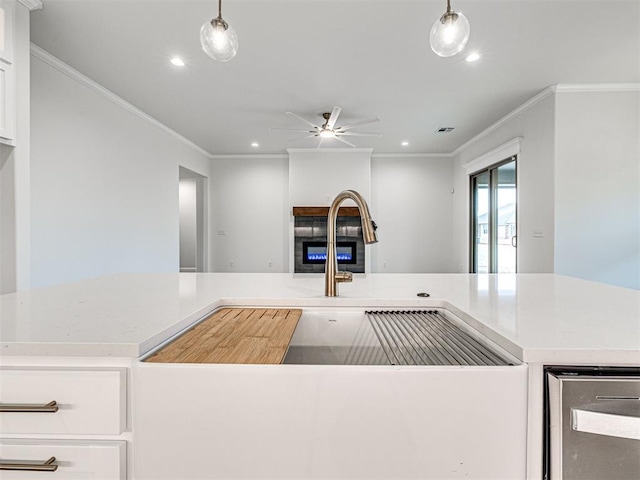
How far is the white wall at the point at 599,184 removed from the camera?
330 centimetres

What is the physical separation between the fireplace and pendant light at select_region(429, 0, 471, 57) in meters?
4.60

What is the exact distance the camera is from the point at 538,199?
3.65 metres

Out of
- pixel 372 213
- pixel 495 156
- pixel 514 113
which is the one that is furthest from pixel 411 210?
pixel 514 113

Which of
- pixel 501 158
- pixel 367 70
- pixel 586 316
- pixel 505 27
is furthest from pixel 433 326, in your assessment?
pixel 501 158

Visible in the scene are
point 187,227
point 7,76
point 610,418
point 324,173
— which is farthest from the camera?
point 187,227

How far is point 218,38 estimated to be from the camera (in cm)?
131

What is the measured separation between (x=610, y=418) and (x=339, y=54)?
2882 mm

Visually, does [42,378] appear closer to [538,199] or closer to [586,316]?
[586,316]

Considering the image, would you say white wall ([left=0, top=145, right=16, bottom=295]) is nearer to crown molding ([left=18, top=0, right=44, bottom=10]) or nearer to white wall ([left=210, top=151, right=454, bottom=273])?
crown molding ([left=18, top=0, right=44, bottom=10])

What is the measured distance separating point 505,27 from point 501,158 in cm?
238

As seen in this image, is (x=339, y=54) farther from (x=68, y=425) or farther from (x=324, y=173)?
(x=324, y=173)

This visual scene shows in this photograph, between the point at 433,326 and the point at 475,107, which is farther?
the point at 475,107

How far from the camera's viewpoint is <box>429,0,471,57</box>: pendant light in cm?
125

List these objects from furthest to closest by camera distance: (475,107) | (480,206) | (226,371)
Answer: (480,206)
(475,107)
(226,371)
